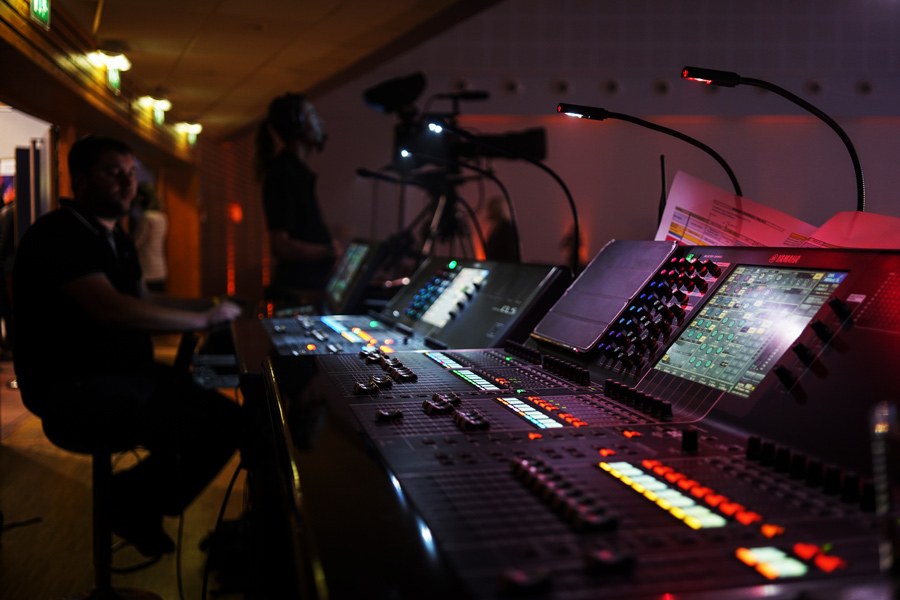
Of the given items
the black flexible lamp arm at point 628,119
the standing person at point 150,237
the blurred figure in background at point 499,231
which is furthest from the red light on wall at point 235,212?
the black flexible lamp arm at point 628,119

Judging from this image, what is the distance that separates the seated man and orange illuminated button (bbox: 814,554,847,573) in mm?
1845

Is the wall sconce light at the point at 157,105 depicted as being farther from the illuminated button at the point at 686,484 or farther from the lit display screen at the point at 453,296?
the illuminated button at the point at 686,484

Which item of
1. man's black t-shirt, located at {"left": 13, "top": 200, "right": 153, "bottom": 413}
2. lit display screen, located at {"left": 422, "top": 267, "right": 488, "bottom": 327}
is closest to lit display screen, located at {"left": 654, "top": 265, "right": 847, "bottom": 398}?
lit display screen, located at {"left": 422, "top": 267, "right": 488, "bottom": 327}

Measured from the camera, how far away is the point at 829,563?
52cm

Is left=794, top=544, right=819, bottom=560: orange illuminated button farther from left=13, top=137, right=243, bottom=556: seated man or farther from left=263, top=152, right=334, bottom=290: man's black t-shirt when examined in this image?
left=263, top=152, right=334, bottom=290: man's black t-shirt

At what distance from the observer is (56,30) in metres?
3.81

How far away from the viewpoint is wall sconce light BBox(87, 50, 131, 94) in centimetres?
459

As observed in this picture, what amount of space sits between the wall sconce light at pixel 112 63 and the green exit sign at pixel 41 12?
1.05 m

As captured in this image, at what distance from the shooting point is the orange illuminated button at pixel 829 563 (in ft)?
1.70

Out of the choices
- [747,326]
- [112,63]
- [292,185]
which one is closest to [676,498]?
[747,326]

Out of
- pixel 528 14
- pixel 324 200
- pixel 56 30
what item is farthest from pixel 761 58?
pixel 56 30

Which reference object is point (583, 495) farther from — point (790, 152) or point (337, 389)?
point (790, 152)

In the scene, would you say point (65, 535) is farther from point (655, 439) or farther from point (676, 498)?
point (676, 498)

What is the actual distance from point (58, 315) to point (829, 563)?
2.12 meters
